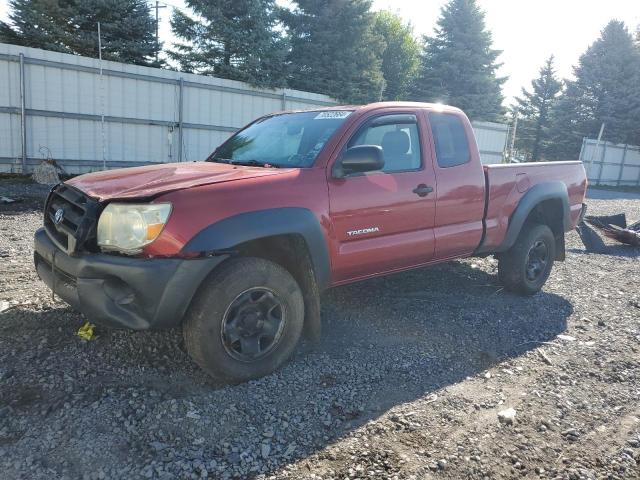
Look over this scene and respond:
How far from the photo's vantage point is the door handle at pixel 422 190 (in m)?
4.15

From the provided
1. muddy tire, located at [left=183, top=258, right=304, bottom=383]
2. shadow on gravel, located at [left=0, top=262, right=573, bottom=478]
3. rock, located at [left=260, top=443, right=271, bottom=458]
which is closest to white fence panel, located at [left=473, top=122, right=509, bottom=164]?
shadow on gravel, located at [left=0, top=262, right=573, bottom=478]

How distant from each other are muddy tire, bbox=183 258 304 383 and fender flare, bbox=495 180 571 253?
2671 mm

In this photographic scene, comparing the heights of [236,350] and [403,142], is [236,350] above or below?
below

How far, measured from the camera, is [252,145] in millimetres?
4438

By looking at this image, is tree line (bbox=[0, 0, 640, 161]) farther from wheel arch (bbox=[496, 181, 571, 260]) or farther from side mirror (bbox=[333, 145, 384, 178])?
side mirror (bbox=[333, 145, 384, 178])

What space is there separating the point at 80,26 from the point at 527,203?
1720 cm

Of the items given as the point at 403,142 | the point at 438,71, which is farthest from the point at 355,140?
the point at 438,71

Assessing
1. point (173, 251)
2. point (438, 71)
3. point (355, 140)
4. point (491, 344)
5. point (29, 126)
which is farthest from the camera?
point (438, 71)

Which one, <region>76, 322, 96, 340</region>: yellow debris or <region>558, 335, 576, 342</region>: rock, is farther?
<region>558, 335, 576, 342</region>: rock

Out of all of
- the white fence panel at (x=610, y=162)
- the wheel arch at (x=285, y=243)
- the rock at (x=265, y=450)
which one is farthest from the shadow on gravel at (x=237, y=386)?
the white fence panel at (x=610, y=162)

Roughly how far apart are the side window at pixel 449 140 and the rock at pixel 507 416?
2156 mm

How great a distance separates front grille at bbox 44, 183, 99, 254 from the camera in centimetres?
305

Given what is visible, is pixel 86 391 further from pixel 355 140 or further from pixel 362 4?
pixel 362 4

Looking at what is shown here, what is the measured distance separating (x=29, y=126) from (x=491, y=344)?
1123 centimetres
